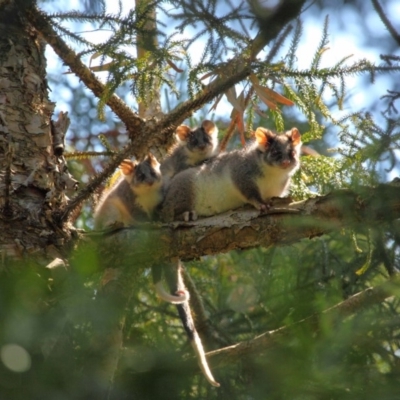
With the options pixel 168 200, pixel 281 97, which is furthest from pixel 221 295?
pixel 281 97

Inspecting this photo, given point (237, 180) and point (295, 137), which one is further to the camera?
point (295, 137)

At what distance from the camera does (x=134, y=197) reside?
20.8 feet

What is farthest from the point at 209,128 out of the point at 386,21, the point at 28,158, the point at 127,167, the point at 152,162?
the point at 386,21

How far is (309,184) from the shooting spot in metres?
6.13

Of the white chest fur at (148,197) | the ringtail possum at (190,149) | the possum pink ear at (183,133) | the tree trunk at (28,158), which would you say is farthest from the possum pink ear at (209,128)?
the tree trunk at (28,158)

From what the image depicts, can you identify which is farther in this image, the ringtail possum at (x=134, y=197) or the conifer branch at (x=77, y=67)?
the ringtail possum at (x=134, y=197)

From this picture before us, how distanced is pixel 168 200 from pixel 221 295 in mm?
1349

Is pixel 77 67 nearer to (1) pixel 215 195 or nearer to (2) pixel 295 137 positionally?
(1) pixel 215 195

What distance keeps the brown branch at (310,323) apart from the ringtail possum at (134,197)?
1856 mm

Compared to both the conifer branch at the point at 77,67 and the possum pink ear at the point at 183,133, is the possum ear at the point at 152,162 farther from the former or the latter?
the possum pink ear at the point at 183,133

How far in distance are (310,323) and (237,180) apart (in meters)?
3.79

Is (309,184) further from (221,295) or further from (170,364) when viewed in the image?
(170,364)

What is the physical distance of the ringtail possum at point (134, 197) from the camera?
247 inches

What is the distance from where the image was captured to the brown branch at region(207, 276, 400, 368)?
2.25 metres
